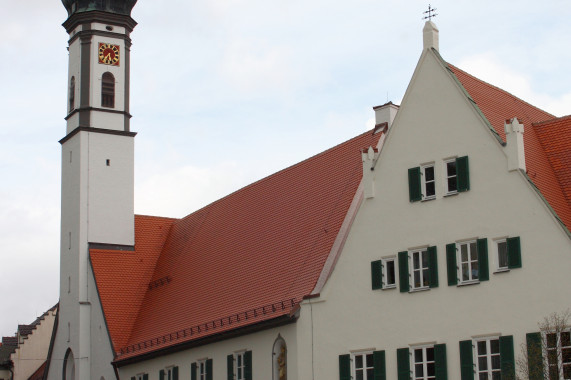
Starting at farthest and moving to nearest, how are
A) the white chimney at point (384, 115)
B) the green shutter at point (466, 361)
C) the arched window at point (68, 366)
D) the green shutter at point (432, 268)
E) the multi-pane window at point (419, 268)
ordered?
the arched window at point (68, 366)
the white chimney at point (384, 115)
the multi-pane window at point (419, 268)
the green shutter at point (432, 268)
the green shutter at point (466, 361)

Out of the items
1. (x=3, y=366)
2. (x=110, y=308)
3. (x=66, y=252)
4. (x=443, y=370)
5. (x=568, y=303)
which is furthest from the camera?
(x=3, y=366)

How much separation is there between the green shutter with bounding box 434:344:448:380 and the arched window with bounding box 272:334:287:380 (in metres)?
7.73

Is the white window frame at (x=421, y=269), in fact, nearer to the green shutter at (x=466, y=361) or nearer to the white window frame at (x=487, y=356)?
the green shutter at (x=466, y=361)

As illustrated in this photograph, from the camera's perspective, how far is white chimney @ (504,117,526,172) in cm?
3462

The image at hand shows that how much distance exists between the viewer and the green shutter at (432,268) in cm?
3600

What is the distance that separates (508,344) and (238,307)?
50.0 ft

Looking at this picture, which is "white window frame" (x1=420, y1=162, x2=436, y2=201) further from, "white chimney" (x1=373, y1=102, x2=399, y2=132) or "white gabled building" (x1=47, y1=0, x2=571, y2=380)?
"white chimney" (x1=373, y1=102, x2=399, y2=132)

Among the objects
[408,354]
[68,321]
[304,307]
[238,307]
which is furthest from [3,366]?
[408,354]

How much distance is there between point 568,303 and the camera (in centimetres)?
3216

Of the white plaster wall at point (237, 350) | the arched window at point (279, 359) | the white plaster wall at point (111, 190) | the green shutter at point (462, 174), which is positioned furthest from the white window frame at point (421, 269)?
the white plaster wall at point (111, 190)

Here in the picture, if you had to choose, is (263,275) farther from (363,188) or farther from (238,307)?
(363,188)

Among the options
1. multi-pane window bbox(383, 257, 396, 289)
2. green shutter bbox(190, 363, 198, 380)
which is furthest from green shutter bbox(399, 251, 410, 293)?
green shutter bbox(190, 363, 198, 380)

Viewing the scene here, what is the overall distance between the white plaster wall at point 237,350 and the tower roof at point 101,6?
65.9ft

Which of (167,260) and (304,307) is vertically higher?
(167,260)
